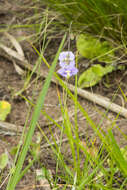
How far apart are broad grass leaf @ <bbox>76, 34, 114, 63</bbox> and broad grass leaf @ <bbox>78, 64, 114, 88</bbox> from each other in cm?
5

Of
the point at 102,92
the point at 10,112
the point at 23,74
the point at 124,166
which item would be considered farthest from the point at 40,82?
the point at 124,166

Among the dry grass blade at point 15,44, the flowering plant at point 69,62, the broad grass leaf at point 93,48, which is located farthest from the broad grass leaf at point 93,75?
the dry grass blade at point 15,44

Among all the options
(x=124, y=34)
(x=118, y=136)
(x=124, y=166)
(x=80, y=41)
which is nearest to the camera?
(x=124, y=166)

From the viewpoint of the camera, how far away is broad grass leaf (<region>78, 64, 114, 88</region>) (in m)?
1.33

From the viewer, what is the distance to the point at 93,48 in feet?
4.49

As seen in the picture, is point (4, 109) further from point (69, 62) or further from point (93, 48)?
point (93, 48)

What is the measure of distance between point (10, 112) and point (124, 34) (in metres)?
0.69

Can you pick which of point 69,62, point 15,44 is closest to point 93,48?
point 69,62

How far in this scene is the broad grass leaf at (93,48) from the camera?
135 cm

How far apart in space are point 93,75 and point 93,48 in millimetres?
147

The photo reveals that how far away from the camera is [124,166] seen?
2.48 feet

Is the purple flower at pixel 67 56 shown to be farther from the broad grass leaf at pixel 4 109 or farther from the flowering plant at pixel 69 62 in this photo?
the broad grass leaf at pixel 4 109

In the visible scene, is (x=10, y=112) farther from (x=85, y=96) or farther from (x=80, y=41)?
(x=80, y=41)

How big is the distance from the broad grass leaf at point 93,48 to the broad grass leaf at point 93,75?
0.05 m
